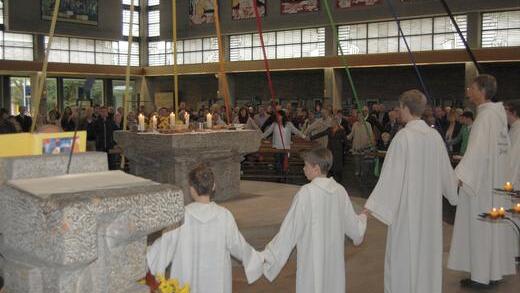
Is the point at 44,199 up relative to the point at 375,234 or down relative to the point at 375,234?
up

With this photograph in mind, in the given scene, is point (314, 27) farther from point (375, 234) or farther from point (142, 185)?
point (142, 185)

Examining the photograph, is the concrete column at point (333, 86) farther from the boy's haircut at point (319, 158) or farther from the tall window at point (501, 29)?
the boy's haircut at point (319, 158)

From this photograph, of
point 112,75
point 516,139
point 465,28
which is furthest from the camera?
point 112,75

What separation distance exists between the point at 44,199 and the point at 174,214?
390mm

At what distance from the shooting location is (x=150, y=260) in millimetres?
3750

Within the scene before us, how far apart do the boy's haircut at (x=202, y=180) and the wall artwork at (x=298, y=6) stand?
24103 mm

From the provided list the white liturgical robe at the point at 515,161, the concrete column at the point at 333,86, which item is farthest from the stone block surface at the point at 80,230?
the concrete column at the point at 333,86

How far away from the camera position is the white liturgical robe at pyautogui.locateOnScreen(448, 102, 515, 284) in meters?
5.74

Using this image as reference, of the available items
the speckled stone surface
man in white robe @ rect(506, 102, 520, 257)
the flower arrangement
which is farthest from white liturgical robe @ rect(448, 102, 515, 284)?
the speckled stone surface

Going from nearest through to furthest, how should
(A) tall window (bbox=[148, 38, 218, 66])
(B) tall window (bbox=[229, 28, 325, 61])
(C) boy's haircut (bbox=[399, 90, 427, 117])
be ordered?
(C) boy's haircut (bbox=[399, 90, 427, 117]) < (B) tall window (bbox=[229, 28, 325, 61]) < (A) tall window (bbox=[148, 38, 218, 66])

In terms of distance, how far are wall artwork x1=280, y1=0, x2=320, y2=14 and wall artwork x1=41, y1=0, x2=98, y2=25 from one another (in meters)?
9.32

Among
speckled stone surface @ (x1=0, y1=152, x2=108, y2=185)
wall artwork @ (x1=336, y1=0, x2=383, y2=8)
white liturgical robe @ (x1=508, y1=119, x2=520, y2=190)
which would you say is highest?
wall artwork @ (x1=336, y1=0, x2=383, y2=8)

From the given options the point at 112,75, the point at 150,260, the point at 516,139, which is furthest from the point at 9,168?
the point at 112,75

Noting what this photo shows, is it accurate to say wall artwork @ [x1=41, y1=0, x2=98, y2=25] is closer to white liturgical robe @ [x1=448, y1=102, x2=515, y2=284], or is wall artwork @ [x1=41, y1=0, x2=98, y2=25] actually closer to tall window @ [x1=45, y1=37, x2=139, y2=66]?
tall window @ [x1=45, y1=37, x2=139, y2=66]
